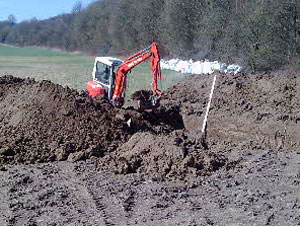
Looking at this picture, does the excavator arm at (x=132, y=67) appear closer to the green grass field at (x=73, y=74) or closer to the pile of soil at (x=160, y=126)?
the pile of soil at (x=160, y=126)

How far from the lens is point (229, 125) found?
39.4 feet

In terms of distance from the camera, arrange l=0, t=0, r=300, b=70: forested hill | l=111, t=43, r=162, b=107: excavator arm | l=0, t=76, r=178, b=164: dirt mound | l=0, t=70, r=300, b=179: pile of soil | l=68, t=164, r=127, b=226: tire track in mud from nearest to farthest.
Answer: l=68, t=164, r=127, b=226: tire track in mud, l=0, t=70, r=300, b=179: pile of soil, l=0, t=76, r=178, b=164: dirt mound, l=111, t=43, r=162, b=107: excavator arm, l=0, t=0, r=300, b=70: forested hill

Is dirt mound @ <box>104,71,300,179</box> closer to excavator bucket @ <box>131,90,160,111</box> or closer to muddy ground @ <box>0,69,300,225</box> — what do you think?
muddy ground @ <box>0,69,300,225</box>

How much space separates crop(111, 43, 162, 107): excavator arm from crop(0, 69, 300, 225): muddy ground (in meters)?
0.70

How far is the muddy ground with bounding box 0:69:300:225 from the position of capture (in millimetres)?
6562

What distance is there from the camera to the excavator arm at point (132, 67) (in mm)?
12406

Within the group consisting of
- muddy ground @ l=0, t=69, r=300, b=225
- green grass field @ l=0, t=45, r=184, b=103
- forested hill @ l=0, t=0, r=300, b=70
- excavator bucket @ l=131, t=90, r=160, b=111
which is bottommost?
muddy ground @ l=0, t=69, r=300, b=225

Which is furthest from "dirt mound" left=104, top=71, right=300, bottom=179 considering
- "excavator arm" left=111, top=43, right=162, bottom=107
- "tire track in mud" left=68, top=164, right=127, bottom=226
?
"excavator arm" left=111, top=43, right=162, bottom=107

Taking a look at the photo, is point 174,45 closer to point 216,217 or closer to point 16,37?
point 216,217

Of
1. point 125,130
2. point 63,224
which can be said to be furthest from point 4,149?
point 63,224

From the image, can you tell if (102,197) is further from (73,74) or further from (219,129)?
(73,74)

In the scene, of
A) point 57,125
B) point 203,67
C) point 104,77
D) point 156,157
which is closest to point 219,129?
point 104,77

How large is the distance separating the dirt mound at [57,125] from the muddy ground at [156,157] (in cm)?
2

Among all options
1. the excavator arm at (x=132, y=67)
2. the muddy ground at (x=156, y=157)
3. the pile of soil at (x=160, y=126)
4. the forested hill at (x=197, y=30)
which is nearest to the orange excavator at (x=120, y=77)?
the excavator arm at (x=132, y=67)
